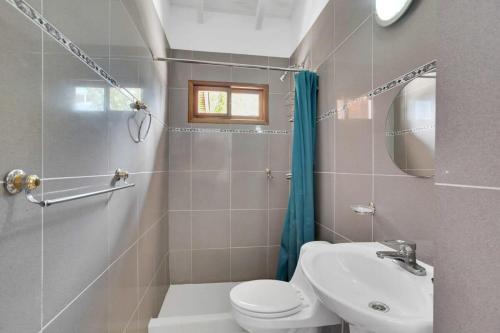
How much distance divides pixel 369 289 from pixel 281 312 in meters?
0.48

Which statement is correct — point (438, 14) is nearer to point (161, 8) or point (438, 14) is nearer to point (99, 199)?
point (99, 199)

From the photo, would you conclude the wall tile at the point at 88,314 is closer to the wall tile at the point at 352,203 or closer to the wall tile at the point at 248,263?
the wall tile at the point at 352,203

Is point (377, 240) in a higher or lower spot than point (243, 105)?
lower

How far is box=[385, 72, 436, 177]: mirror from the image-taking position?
0.91 metres

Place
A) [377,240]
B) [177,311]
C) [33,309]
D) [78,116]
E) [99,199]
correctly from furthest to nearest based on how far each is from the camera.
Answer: [177,311] < [377,240] < [99,199] < [78,116] < [33,309]

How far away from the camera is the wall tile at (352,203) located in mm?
1298

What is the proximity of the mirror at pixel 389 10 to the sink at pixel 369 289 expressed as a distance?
107cm

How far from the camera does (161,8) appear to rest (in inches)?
77.1

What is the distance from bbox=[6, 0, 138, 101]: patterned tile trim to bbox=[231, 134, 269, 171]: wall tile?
57.0 inches

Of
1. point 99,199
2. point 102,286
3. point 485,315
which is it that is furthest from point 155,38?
point 485,315

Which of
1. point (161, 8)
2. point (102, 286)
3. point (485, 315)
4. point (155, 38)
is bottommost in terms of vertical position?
point (102, 286)

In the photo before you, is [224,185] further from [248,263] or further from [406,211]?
[406,211]

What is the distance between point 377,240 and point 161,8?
7.70 ft

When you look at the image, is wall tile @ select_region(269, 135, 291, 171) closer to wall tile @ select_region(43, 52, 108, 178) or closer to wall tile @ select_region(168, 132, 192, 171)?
wall tile @ select_region(168, 132, 192, 171)
